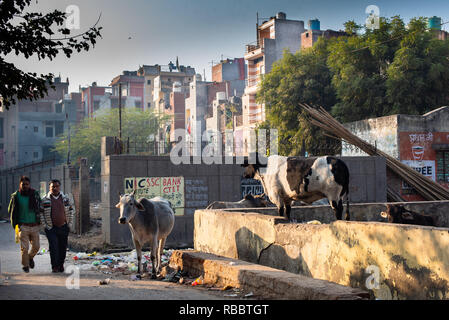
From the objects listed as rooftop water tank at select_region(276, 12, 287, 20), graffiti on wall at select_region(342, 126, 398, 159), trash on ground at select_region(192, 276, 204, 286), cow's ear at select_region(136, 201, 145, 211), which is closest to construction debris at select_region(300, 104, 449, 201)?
graffiti on wall at select_region(342, 126, 398, 159)

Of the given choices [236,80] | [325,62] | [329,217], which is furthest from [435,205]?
[236,80]

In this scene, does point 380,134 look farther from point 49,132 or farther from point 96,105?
point 96,105

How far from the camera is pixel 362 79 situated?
1069 inches

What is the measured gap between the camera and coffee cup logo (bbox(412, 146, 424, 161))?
2248 centimetres

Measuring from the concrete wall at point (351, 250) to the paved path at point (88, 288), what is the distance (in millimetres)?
1427

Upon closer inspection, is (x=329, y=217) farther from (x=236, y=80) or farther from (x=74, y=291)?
(x=236, y=80)

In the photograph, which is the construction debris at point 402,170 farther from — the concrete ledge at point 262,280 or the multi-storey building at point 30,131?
the multi-storey building at point 30,131

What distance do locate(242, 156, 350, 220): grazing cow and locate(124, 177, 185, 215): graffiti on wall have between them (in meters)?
7.69

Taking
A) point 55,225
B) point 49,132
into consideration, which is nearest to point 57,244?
point 55,225

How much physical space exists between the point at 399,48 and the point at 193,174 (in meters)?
15.9

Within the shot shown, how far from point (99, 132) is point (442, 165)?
35.4 meters

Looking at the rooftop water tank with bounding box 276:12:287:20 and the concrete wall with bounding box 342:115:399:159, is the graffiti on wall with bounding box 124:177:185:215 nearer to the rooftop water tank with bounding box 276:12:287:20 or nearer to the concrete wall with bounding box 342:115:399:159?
the concrete wall with bounding box 342:115:399:159

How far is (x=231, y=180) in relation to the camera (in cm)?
1773

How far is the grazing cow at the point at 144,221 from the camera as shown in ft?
32.0
